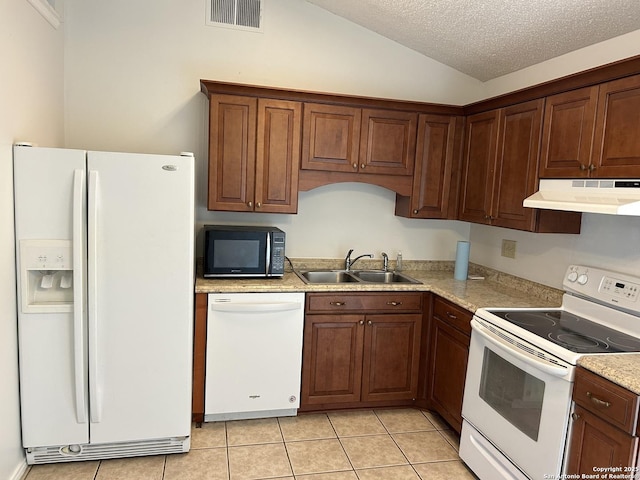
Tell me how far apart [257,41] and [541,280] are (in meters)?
2.59

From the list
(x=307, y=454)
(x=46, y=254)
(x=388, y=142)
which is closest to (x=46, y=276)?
(x=46, y=254)

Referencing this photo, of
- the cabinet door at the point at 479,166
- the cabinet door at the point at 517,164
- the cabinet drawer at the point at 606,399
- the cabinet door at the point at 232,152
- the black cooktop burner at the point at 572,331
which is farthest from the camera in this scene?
the cabinet door at the point at 479,166

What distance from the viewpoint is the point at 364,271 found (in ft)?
11.7

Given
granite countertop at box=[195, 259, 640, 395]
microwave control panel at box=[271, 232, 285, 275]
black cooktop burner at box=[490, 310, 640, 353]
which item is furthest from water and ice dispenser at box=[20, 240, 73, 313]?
black cooktop burner at box=[490, 310, 640, 353]

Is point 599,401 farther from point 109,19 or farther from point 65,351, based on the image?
point 109,19

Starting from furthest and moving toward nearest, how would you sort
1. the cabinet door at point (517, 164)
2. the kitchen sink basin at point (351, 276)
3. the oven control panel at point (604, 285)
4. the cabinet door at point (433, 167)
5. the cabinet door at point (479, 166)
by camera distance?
the kitchen sink basin at point (351, 276) → the cabinet door at point (433, 167) → the cabinet door at point (479, 166) → the cabinet door at point (517, 164) → the oven control panel at point (604, 285)

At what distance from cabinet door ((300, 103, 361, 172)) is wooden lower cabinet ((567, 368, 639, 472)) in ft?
6.35

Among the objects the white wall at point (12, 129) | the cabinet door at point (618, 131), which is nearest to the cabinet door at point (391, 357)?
the cabinet door at point (618, 131)

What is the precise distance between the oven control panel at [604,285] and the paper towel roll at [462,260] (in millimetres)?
775

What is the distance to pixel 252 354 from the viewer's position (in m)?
2.91

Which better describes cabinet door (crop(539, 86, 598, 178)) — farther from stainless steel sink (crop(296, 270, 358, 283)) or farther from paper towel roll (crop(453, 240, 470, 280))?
stainless steel sink (crop(296, 270, 358, 283))

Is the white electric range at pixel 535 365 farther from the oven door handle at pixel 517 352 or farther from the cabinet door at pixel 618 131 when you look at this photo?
the cabinet door at pixel 618 131

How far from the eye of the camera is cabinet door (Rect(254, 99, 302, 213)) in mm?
3020

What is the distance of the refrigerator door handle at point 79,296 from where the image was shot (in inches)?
89.7
